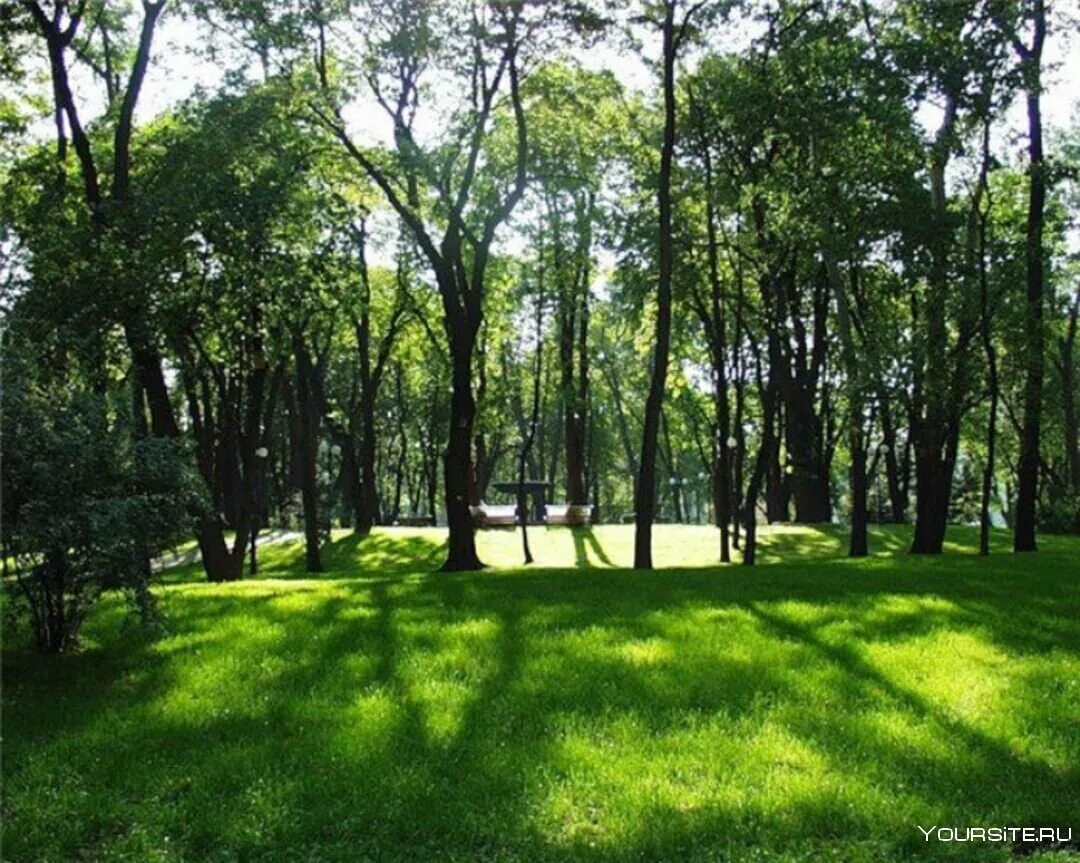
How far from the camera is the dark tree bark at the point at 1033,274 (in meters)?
15.6

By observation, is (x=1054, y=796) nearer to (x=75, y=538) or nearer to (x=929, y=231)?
(x=75, y=538)

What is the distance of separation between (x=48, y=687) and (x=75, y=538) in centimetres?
123

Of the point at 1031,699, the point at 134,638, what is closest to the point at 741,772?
the point at 1031,699

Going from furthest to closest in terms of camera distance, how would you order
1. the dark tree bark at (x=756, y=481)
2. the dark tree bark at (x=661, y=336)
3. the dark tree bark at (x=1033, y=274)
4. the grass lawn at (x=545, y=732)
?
the dark tree bark at (x=756, y=481), the dark tree bark at (x=1033, y=274), the dark tree bark at (x=661, y=336), the grass lawn at (x=545, y=732)

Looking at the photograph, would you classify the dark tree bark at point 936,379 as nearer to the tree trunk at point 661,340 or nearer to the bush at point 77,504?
the tree trunk at point 661,340

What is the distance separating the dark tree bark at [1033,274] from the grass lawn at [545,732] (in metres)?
8.52

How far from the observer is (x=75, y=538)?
240 inches

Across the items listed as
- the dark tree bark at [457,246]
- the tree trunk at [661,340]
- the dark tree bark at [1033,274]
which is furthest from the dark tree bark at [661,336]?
the dark tree bark at [1033,274]

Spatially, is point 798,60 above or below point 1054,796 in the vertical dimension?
above

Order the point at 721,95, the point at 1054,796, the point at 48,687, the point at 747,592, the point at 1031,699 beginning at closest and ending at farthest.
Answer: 1. the point at 1054,796
2. the point at 1031,699
3. the point at 48,687
4. the point at 747,592
5. the point at 721,95

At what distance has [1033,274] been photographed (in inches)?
647

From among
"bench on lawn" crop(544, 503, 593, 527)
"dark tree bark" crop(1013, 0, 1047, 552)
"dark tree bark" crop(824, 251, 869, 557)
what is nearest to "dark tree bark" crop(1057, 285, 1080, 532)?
"dark tree bark" crop(1013, 0, 1047, 552)

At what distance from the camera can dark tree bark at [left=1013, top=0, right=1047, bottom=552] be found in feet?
51.2

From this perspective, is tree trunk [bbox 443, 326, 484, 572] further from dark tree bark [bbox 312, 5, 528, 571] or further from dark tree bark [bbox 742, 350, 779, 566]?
dark tree bark [bbox 742, 350, 779, 566]
